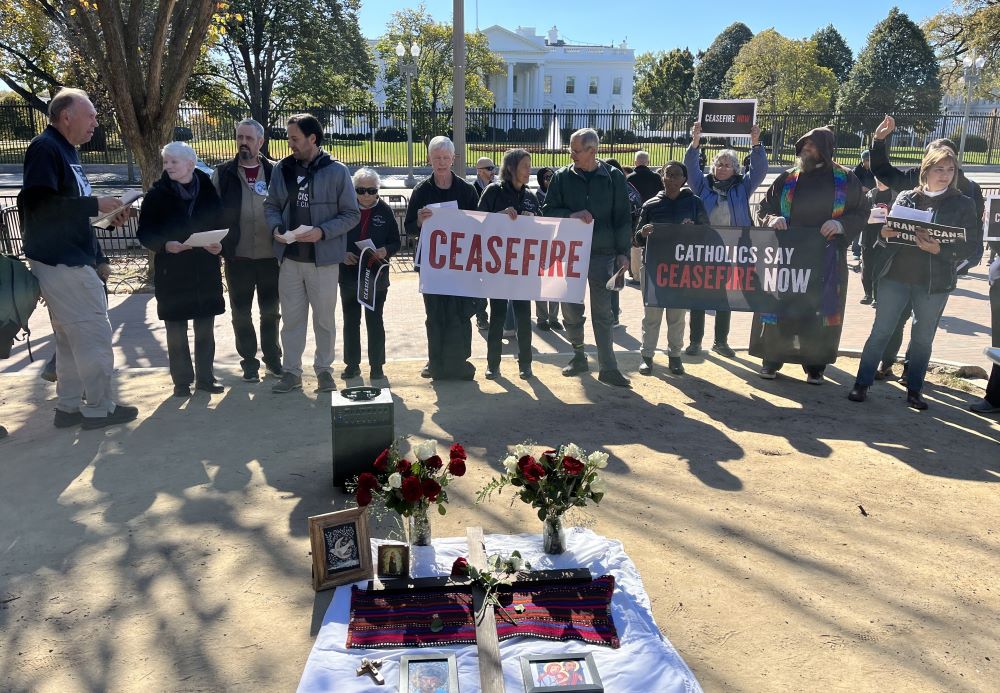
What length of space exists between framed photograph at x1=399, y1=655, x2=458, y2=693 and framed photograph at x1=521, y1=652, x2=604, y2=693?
11.6 inches

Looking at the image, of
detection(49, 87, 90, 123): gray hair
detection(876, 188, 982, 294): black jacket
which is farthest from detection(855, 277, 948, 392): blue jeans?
detection(49, 87, 90, 123): gray hair

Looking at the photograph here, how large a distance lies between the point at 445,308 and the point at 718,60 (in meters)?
74.8

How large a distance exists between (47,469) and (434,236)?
3500 millimetres

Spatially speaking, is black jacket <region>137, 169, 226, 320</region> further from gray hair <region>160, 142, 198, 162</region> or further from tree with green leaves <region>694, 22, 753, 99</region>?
tree with green leaves <region>694, 22, 753, 99</region>

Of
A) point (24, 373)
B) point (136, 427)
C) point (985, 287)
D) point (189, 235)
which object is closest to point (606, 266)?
point (189, 235)

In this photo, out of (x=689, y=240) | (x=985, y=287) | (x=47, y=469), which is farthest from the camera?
(x=985, y=287)

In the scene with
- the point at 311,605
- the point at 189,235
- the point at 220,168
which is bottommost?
the point at 311,605

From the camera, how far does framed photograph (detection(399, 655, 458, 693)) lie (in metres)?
3.20

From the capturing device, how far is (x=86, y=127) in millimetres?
5680

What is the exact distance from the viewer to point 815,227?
283 inches

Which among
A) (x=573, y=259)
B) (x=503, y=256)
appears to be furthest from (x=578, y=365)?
(x=503, y=256)

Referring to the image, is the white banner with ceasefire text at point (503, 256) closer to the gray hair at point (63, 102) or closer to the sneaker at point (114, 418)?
the sneaker at point (114, 418)

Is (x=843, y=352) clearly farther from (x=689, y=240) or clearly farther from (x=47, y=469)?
(x=47, y=469)

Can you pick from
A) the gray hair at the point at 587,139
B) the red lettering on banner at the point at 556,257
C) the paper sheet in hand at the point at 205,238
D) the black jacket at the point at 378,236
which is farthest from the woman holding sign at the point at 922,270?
the paper sheet in hand at the point at 205,238
